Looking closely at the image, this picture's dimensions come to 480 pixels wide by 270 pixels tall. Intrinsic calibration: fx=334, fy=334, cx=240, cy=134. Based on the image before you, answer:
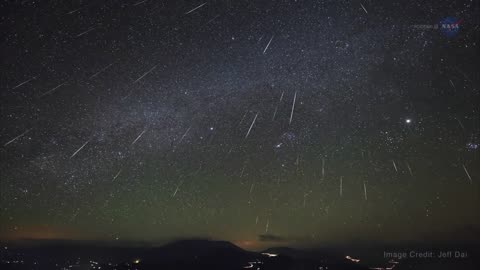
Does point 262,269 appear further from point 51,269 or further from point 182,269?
point 51,269

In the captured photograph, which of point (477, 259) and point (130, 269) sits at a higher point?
point (477, 259)

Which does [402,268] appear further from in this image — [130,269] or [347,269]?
[130,269]

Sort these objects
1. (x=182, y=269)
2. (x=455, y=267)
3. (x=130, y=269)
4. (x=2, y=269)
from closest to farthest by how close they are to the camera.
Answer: (x=130, y=269)
(x=182, y=269)
(x=2, y=269)
(x=455, y=267)

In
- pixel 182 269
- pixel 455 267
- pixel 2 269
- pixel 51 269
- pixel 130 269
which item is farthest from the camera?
pixel 51 269

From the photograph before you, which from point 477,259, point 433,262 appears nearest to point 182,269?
point 433,262

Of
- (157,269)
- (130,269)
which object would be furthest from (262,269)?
(130,269)

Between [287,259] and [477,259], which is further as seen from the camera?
[477,259]

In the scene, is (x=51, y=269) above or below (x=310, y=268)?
below

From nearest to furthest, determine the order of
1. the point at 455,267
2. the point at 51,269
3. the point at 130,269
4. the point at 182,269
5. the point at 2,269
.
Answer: the point at 130,269 → the point at 182,269 → the point at 2,269 → the point at 455,267 → the point at 51,269

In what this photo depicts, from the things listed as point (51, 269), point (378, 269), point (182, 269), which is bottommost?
point (51, 269)
